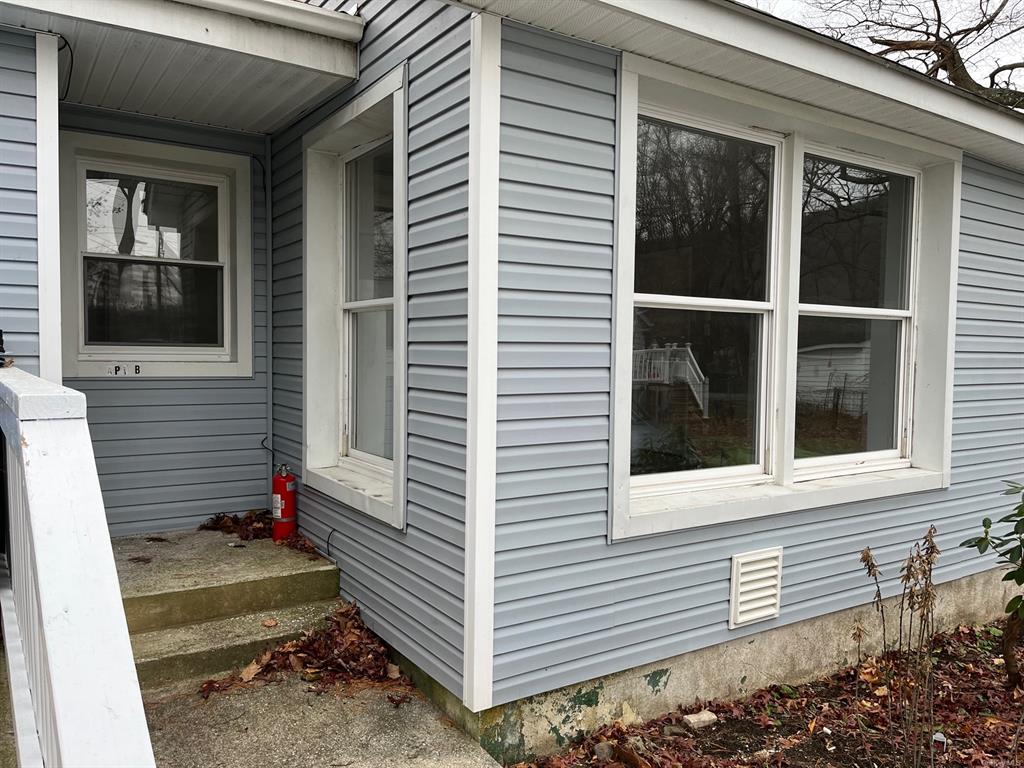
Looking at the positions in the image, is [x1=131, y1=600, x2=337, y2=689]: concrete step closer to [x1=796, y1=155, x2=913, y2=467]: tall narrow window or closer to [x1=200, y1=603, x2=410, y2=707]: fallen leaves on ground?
[x1=200, y1=603, x2=410, y2=707]: fallen leaves on ground

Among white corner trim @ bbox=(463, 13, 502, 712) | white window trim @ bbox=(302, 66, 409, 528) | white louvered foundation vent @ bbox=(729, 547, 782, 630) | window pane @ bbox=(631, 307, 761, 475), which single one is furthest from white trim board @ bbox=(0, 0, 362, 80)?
white louvered foundation vent @ bbox=(729, 547, 782, 630)

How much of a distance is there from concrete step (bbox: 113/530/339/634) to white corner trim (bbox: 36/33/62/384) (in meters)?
1.06

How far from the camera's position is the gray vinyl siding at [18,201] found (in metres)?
3.04

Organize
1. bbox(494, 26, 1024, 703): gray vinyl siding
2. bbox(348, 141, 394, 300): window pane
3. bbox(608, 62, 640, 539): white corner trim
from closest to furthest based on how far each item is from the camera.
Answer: bbox(494, 26, 1024, 703): gray vinyl siding
bbox(608, 62, 640, 539): white corner trim
bbox(348, 141, 394, 300): window pane

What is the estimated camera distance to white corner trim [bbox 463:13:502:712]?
8.73 feet

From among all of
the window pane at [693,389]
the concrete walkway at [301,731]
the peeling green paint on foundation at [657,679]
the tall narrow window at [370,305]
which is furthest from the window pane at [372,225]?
the peeling green paint on foundation at [657,679]

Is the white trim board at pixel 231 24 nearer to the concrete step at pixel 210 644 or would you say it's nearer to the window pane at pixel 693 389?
the window pane at pixel 693 389

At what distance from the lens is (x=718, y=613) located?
137 inches

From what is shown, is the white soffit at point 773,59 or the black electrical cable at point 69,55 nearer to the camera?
the white soffit at point 773,59

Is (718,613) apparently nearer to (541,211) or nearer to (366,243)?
(541,211)

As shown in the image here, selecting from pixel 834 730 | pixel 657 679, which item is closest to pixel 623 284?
pixel 657 679

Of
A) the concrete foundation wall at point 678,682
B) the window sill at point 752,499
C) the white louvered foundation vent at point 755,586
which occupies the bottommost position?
the concrete foundation wall at point 678,682

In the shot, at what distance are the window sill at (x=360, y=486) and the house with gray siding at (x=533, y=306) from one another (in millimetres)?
21

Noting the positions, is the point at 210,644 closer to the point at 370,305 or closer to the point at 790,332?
the point at 370,305
